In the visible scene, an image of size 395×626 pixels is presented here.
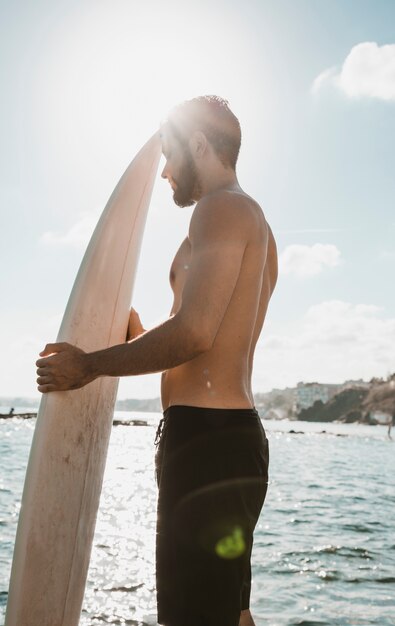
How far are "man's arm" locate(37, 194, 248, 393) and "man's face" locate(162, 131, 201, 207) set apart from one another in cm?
27

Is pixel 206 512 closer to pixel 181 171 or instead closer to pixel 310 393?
pixel 181 171

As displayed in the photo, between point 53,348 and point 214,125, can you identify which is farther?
point 214,125

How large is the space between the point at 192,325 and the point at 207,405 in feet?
0.93

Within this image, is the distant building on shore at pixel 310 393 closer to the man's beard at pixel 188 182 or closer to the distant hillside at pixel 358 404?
the distant hillside at pixel 358 404

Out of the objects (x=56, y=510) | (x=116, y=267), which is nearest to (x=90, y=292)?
(x=116, y=267)

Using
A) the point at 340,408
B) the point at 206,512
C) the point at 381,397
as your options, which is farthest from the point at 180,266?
the point at 340,408

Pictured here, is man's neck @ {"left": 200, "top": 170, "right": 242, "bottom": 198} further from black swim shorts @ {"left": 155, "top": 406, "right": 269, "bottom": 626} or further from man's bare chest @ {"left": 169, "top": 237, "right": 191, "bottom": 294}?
black swim shorts @ {"left": 155, "top": 406, "right": 269, "bottom": 626}

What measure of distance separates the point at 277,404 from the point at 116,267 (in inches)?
7800

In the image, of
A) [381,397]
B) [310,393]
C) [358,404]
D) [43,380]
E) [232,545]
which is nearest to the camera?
[232,545]

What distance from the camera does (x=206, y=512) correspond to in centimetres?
172

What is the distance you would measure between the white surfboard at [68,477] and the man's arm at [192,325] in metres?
0.61

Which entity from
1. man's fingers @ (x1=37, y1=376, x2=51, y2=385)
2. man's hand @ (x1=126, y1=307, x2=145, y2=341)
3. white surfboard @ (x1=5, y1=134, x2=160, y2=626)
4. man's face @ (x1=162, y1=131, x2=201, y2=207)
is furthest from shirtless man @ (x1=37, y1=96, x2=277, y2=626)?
man's hand @ (x1=126, y1=307, x2=145, y2=341)

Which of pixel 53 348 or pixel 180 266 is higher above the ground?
pixel 180 266

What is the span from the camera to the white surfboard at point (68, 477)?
7.59 ft
